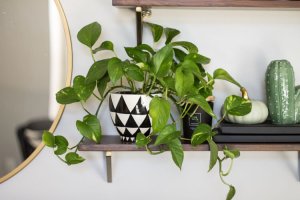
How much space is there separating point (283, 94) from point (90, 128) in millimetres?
527

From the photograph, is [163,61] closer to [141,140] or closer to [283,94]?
[141,140]

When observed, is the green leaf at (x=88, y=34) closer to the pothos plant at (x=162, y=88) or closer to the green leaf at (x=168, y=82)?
the pothos plant at (x=162, y=88)

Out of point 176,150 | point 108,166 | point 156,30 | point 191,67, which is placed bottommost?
point 108,166

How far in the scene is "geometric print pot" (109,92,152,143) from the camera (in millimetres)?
928

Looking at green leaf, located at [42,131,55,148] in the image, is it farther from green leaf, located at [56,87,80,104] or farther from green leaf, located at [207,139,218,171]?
green leaf, located at [207,139,218,171]

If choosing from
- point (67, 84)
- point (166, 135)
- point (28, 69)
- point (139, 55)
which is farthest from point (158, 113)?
point (28, 69)

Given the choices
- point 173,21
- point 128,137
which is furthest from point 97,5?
point 128,137

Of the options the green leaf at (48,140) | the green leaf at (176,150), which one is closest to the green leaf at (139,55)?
the green leaf at (176,150)

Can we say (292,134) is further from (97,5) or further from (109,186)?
(97,5)

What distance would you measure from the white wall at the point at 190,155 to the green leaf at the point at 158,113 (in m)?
0.32

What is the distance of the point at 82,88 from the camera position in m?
0.95

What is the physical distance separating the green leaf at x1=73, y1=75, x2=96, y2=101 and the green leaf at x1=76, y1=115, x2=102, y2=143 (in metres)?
0.06

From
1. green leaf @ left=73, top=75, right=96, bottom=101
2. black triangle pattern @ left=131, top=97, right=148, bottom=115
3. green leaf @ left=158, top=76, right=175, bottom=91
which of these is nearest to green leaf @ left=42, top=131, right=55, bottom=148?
green leaf @ left=73, top=75, right=96, bottom=101

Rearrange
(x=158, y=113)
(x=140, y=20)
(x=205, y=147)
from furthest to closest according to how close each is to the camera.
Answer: (x=140, y=20) < (x=205, y=147) < (x=158, y=113)
